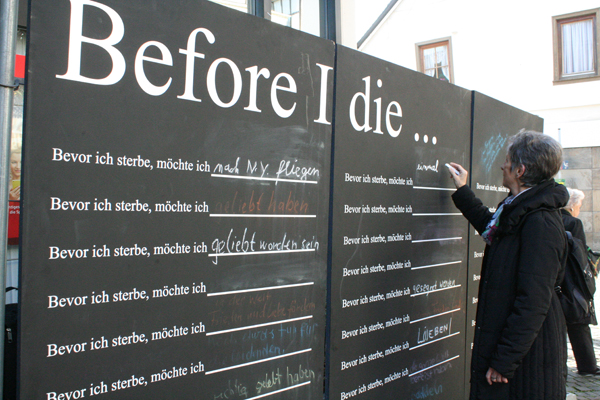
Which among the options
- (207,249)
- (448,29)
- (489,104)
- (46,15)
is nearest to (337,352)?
(207,249)

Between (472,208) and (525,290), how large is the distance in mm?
925

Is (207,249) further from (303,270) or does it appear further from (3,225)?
(3,225)

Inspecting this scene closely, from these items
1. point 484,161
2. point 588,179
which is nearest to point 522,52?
point 588,179

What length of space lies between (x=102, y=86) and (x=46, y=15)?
275mm

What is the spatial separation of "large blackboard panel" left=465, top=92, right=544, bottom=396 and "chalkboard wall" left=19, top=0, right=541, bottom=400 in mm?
674

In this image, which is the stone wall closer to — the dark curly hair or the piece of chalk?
the piece of chalk

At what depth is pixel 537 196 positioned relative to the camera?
7.95 feet

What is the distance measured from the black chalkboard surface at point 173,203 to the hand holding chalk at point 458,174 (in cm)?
121

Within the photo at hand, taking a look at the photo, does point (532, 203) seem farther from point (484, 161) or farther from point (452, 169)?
point (484, 161)

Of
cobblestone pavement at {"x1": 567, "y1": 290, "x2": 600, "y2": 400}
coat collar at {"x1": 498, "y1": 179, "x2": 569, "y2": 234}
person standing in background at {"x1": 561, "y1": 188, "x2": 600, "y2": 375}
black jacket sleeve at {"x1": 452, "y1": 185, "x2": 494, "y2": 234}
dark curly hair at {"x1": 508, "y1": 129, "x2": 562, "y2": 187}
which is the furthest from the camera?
person standing in background at {"x1": 561, "y1": 188, "x2": 600, "y2": 375}

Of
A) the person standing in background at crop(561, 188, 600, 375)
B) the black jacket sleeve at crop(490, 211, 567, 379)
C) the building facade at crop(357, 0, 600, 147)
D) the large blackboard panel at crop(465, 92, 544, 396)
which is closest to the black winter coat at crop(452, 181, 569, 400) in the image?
the black jacket sleeve at crop(490, 211, 567, 379)

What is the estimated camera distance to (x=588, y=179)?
13.1 meters

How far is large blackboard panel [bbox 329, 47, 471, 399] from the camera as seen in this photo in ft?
8.61

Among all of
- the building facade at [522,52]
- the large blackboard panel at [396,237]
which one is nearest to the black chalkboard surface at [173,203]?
the large blackboard panel at [396,237]
